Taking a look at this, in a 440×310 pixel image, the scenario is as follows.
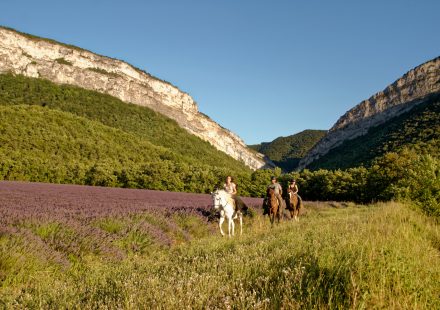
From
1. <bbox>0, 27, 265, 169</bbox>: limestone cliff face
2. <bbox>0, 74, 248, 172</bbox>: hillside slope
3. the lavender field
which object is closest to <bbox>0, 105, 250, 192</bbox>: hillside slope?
<bbox>0, 74, 248, 172</bbox>: hillside slope

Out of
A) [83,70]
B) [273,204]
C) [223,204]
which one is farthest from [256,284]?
[83,70]

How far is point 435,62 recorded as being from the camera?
5463 inches

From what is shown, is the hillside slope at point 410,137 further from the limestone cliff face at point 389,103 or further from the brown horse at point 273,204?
the brown horse at point 273,204

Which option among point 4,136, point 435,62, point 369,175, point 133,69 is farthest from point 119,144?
point 435,62

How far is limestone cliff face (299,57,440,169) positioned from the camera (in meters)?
132

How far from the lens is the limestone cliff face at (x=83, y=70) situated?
452 feet

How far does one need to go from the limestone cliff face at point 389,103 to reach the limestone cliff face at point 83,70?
7277 cm

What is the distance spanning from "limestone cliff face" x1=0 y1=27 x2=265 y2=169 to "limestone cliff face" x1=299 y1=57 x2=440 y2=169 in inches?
2865

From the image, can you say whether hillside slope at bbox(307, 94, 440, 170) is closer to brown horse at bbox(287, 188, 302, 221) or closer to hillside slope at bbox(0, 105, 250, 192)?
hillside slope at bbox(0, 105, 250, 192)

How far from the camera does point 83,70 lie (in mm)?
157500

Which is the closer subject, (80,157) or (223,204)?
A: (223,204)

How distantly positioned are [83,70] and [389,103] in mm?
138657

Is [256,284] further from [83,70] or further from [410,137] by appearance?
[83,70]

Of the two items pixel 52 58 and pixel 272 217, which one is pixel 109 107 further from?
pixel 272 217
